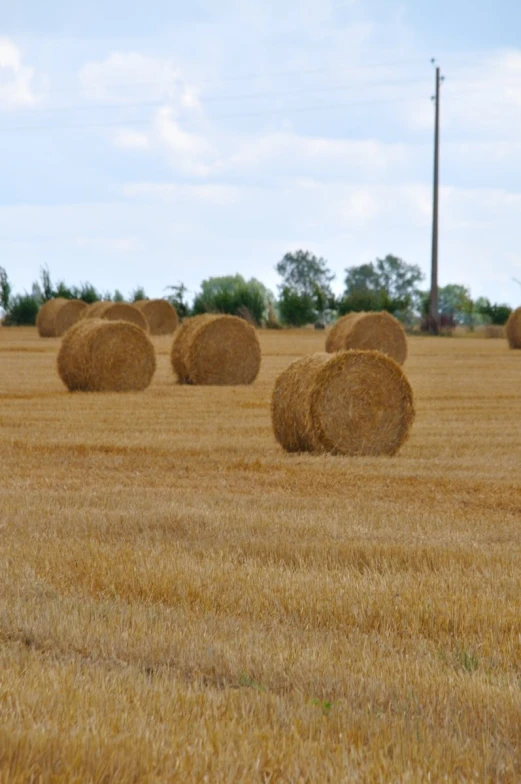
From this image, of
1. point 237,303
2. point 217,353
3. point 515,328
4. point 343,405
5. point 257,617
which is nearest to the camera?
point 257,617

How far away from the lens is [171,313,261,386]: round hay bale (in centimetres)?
2111

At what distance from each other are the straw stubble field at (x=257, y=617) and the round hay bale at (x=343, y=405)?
1.86 ft

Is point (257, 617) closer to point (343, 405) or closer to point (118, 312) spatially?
point (343, 405)

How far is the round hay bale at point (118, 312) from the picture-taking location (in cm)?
3186

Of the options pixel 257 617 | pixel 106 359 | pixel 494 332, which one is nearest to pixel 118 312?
pixel 106 359

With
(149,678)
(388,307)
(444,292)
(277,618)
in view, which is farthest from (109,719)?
(444,292)

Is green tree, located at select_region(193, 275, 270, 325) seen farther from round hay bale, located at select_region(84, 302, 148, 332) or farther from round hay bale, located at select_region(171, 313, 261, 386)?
round hay bale, located at select_region(171, 313, 261, 386)

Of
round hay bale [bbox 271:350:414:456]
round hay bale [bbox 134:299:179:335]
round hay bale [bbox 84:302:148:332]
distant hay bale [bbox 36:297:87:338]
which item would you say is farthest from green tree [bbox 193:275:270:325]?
round hay bale [bbox 271:350:414:456]

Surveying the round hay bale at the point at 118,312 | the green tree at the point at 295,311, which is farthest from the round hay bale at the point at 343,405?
the green tree at the point at 295,311

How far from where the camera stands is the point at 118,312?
32156 millimetres

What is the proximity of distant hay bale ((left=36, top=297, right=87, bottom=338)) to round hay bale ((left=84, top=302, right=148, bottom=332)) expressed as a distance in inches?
153

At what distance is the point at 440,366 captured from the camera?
87.9 feet

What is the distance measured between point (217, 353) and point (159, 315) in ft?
57.5

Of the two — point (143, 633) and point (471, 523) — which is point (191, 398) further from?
point (143, 633)
